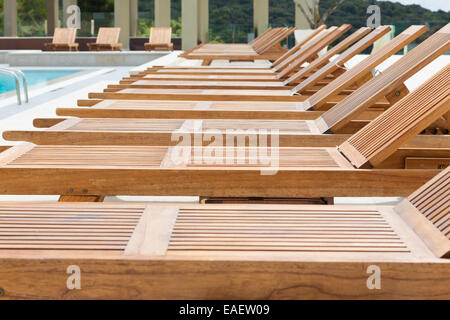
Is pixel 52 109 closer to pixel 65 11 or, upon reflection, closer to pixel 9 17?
pixel 9 17

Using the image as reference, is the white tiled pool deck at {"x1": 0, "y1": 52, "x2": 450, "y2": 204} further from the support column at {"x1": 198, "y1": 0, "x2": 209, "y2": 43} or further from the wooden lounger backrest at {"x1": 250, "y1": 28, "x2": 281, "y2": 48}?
the support column at {"x1": 198, "y1": 0, "x2": 209, "y2": 43}

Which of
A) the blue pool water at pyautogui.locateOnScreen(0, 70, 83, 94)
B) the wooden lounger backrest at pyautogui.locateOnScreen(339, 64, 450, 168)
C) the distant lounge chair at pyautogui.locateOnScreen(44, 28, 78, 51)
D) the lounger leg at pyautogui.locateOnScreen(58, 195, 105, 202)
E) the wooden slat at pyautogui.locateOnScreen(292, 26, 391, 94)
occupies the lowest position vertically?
the lounger leg at pyautogui.locateOnScreen(58, 195, 105, 202)

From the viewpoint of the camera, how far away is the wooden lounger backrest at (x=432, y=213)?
186 centimetres

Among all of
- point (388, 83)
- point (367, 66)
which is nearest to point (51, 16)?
point (367, 66)

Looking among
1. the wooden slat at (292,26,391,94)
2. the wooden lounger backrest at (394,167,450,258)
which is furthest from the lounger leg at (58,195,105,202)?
the wooden slat at (292,26,391,94)

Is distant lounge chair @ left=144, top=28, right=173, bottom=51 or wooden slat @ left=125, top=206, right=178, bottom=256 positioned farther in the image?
distant lounge chair @ left=144, top=28, right=173, bottom=51

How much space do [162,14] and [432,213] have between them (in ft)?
65.9

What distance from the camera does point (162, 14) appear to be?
21359 mm

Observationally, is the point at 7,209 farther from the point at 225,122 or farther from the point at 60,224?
the point at 225,122

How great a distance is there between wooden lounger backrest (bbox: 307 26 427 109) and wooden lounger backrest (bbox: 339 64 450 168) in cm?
120

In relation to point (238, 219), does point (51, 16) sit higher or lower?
higher

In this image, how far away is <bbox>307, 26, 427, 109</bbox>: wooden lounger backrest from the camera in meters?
4.21
